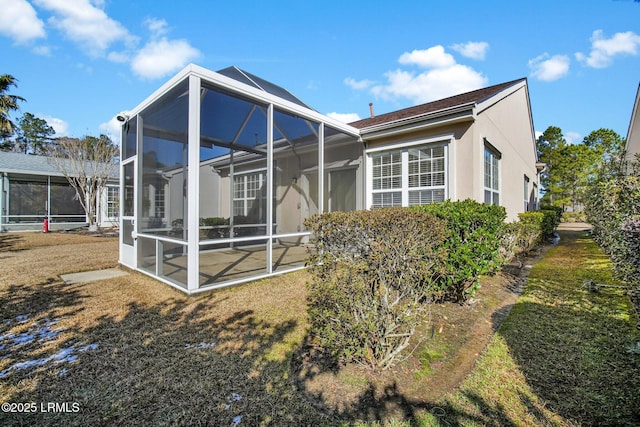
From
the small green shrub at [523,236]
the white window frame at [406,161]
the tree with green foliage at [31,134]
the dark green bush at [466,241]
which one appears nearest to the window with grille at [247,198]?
the white window frame at [406,161]

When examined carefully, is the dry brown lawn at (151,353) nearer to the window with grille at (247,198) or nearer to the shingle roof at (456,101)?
the window with grille at (247,198)

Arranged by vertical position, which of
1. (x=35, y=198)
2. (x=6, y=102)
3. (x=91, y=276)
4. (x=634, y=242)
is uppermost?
(x=6, y=102)

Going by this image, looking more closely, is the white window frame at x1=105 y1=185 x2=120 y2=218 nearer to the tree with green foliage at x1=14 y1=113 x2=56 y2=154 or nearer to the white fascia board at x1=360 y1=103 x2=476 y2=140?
the white fascia board at x1=360 y1=103 x2=476 y2=140

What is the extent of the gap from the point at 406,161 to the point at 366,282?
20.4 ft

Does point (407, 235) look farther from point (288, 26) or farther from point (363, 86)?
point (363, 86)

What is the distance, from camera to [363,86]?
21.4m

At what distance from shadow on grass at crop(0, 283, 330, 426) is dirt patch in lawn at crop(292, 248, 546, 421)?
8.6 inches

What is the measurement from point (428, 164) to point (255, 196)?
488 centimetres

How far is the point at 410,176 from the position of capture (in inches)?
322

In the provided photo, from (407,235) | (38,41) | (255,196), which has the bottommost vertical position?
(407,235)

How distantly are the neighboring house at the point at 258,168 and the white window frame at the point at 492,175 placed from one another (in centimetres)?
5

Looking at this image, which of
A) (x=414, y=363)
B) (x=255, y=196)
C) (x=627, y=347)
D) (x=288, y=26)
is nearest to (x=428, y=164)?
(x=255, y=196)

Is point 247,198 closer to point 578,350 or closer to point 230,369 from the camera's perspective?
point 230,369

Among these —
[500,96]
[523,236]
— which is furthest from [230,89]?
[523,236]
